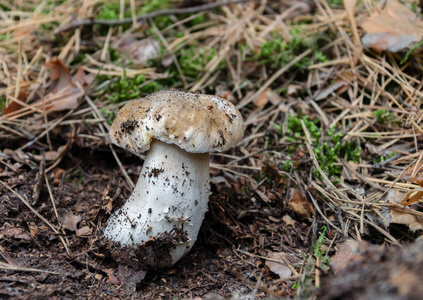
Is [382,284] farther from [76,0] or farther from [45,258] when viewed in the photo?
[76,0]

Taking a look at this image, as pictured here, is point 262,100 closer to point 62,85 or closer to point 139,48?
point 139,48

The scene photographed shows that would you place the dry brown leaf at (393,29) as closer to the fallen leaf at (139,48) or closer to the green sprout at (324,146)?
the green sprout at (324,146)

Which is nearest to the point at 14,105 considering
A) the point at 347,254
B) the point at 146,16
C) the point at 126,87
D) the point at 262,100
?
the point at 126,87

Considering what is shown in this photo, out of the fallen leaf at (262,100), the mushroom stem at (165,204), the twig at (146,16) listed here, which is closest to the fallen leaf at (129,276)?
the mushroom stem at (165,204)

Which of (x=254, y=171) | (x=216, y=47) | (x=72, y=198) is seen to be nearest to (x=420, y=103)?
(x=254, y=171)

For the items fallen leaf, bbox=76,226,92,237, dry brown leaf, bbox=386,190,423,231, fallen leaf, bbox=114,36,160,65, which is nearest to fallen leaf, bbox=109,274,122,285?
fallen leaf, bbox=76,226,92,237

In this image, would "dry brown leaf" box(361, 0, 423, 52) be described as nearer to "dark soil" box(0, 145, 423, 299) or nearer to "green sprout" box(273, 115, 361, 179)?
"green sprout" box(273, 115, 361, 179)

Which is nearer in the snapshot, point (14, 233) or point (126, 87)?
point (14, 233)
